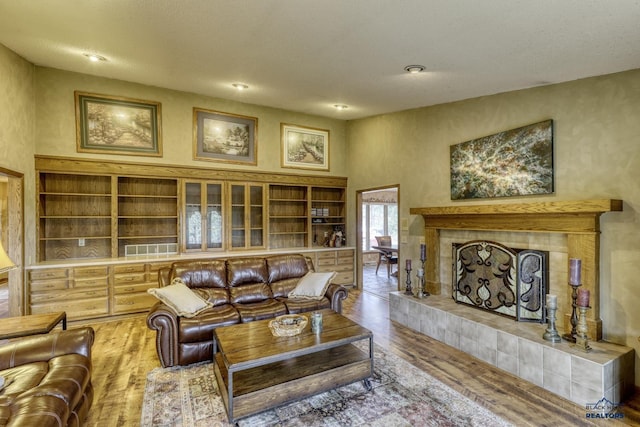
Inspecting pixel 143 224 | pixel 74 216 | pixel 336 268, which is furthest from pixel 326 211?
pixel 74 216

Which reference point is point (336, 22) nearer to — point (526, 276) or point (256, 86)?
point (256, 86)

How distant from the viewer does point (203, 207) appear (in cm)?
512

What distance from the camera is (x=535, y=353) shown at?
2.65 meters

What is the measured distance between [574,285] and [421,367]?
152 cm

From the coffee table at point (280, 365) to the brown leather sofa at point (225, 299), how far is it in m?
0.36

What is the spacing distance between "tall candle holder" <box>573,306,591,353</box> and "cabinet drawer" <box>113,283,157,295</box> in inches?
194

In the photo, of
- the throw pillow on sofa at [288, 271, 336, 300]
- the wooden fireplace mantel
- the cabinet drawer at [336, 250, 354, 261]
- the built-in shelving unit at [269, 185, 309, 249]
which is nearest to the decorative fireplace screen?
the wooden fireplace mantel

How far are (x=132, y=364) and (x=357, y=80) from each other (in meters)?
3.91

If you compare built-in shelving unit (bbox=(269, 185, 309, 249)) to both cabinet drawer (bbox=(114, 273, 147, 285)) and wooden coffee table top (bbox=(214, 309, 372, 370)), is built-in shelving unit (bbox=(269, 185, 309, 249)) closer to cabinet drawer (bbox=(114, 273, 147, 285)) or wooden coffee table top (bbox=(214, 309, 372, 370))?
cabinet drawer (bbox=(114, 273, 147, 285))

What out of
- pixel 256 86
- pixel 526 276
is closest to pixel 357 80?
pixel 256 86

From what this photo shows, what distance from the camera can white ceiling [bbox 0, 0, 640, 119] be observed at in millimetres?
2195

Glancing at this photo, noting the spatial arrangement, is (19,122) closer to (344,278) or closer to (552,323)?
(344,278)

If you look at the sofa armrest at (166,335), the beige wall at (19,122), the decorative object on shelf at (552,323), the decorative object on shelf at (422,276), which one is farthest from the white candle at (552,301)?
the beige wall at (19,122)

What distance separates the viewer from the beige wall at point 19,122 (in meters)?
3.34
